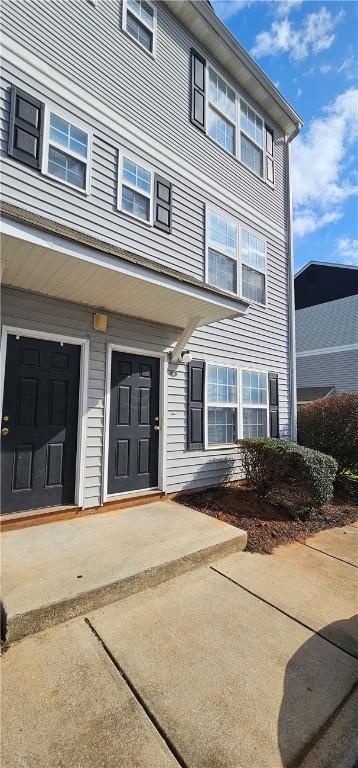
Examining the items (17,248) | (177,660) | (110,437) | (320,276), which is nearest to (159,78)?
(17,248)

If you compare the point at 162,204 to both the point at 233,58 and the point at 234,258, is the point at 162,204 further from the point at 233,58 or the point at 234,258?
the point at 233,58

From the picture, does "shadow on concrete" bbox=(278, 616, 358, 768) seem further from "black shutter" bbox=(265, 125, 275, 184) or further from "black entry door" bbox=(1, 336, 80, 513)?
"black shutter" bbox=(265, 125, 275, 184)

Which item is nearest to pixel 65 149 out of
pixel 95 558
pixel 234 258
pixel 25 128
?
pixel 25 128

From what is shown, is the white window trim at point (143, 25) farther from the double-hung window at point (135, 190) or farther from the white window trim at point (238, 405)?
the white window trim at point (238, 405)

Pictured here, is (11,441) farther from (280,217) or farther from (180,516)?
(280,217)

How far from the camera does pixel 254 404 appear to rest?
6574 millimetres

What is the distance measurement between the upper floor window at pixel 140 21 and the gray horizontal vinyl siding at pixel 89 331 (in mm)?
4541

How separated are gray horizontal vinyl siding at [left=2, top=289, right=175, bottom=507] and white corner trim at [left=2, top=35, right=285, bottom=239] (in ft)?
8.59

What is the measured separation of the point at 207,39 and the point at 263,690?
896cm

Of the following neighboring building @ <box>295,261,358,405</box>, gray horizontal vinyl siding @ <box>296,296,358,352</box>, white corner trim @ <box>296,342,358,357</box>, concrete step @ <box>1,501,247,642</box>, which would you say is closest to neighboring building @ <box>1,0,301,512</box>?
concrete step @ <box>1,501,247,642</box>

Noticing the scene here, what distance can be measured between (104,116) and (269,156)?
439 centimetres

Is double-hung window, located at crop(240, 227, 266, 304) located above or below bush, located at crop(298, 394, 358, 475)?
above

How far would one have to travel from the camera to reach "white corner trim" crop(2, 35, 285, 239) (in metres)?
4.06

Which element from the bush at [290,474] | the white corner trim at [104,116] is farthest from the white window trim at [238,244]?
the bush at [290,474]
